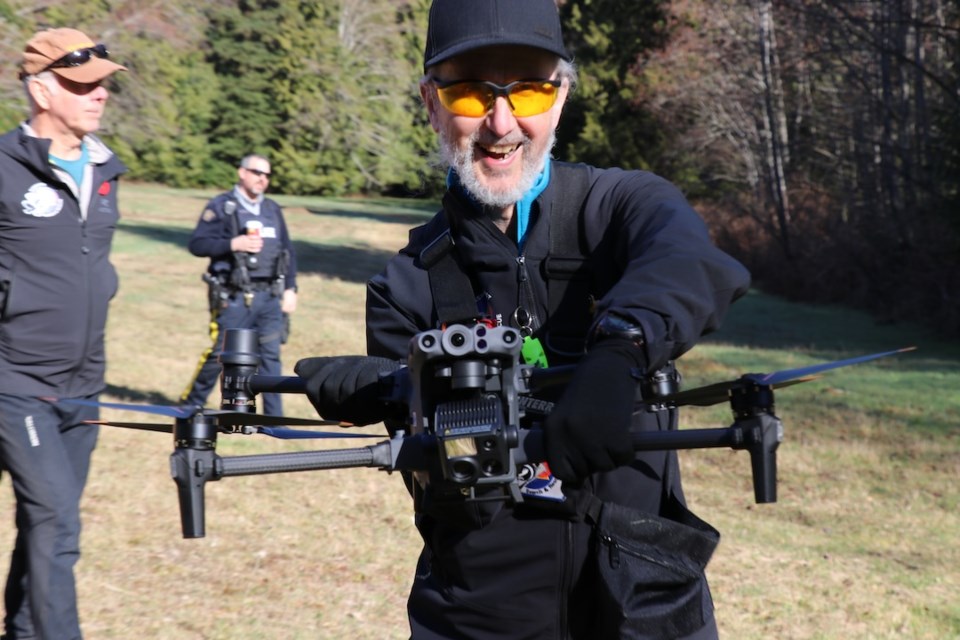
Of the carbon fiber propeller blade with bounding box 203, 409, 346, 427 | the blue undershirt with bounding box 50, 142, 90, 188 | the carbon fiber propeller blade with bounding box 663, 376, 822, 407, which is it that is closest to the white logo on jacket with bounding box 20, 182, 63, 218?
the blue undershirt with bounding box 50, 142, 90, 188

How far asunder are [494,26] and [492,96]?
145mm

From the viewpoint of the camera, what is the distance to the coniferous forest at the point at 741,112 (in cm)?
2136

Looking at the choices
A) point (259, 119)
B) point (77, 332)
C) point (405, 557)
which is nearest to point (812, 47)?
point (405, 557)

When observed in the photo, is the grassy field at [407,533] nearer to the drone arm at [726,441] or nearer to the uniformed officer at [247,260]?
the uniformed officer at [247,260]

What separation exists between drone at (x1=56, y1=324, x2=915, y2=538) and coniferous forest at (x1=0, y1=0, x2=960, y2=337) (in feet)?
54.5

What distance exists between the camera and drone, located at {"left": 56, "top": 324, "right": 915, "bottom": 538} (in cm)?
187

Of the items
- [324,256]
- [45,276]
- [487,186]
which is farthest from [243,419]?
[324,256]

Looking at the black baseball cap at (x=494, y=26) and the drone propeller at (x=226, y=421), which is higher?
the black baseball cap at (x=494, y=26)

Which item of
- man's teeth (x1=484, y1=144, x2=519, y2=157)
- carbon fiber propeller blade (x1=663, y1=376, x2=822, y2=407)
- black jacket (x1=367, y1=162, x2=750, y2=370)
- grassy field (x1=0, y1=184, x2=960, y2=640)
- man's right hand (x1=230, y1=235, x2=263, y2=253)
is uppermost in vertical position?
man's right hand (x1=230, y1=235, x2=263, y2=253)

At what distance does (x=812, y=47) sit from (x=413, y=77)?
102ft

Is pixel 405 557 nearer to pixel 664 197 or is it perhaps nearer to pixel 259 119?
pixel 664 197

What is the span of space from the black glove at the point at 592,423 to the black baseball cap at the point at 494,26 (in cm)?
85

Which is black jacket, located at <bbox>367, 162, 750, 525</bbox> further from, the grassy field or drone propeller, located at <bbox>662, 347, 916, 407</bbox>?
the grassy field

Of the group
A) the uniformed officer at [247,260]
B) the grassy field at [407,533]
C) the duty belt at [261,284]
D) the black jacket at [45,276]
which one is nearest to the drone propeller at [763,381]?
the black jacket at [45,276]
